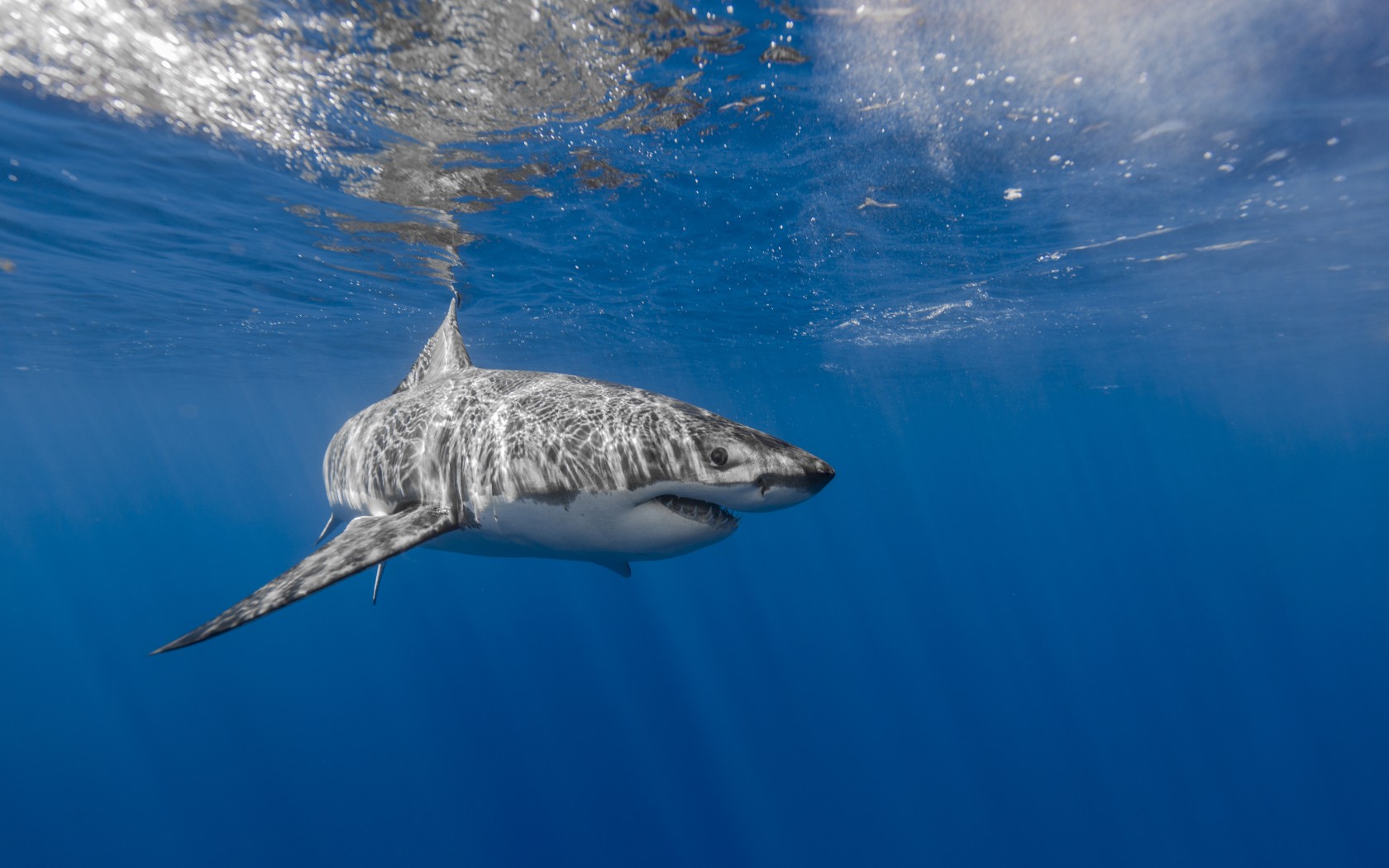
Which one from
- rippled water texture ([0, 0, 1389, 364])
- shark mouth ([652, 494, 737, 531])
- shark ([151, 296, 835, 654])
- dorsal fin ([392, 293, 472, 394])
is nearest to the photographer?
shark ([151, 296, 835, 654])

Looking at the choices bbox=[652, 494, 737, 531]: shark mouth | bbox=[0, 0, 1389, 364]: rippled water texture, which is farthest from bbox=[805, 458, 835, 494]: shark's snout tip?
bbox=[0, 0, 1389, 364]: rippled water texture

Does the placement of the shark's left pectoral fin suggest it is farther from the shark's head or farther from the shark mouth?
the shark mouth

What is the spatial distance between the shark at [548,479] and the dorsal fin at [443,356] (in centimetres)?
155

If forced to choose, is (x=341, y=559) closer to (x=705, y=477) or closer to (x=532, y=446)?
(x=532, y=446)

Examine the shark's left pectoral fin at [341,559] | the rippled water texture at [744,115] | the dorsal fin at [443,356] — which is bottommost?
the shark's left pectoral fin at [341,559]

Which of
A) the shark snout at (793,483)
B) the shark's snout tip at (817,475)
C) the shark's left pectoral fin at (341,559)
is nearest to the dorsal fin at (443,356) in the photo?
the shark's left pectoral fin at (341,559)

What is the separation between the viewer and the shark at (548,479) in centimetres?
317

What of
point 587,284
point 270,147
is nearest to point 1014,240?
point 587,284

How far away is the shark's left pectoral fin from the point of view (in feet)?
9.09

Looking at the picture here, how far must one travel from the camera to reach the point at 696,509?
3463 mm

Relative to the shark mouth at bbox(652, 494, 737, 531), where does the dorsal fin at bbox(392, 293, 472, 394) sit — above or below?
above

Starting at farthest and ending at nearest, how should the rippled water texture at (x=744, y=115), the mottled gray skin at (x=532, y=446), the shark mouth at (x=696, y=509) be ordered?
the rippled water texture at (x=744, y=115)
the shark mouth at (x=696, y=509)
the mottled gray skin at (x=532, y=446)

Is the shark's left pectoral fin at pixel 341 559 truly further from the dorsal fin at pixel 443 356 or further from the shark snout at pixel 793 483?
the dorsal fin at pixel 443 356

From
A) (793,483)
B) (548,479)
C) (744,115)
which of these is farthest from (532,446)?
(744,115)
